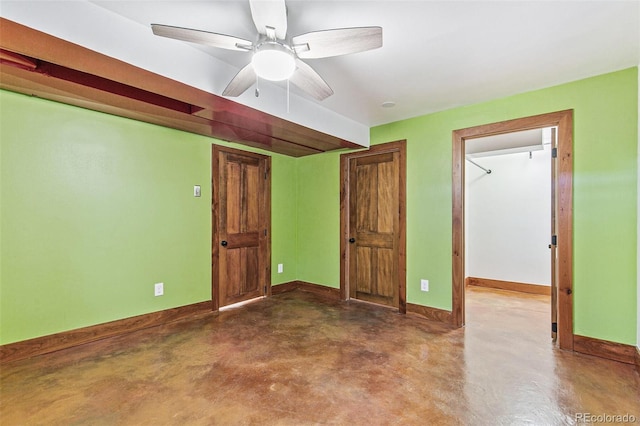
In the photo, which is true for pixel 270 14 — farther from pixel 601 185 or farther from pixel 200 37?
pixel 601 185

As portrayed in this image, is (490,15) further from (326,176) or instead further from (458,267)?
(326,176)

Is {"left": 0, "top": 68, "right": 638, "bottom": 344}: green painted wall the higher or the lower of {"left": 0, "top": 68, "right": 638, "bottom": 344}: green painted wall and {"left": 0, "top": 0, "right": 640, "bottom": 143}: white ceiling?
the lower

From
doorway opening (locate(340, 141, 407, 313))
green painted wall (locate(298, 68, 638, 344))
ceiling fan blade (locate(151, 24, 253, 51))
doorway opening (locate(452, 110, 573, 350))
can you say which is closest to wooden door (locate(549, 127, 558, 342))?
doorway opening (locate(452, 110, 573, 350))

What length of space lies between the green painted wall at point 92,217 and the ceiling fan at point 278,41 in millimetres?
1924

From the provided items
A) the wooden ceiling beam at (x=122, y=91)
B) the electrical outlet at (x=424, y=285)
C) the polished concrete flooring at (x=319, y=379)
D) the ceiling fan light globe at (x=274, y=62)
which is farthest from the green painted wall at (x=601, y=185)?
the ceiling fan light globe at (x=274, y=62)

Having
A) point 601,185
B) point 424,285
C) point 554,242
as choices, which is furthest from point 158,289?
point 601,185

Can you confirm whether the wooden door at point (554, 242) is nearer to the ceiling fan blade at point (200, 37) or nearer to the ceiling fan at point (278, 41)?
the ceiling fan at point (278, 41)

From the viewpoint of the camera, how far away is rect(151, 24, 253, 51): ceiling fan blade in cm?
152

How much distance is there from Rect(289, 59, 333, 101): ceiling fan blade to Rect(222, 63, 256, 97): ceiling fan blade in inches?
10.1

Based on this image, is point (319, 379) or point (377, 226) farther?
point (377, 226)

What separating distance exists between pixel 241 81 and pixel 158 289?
2.52m

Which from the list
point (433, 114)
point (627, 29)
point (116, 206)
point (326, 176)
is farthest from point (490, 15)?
point (116, 206)

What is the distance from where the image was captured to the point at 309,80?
202 centimetres
